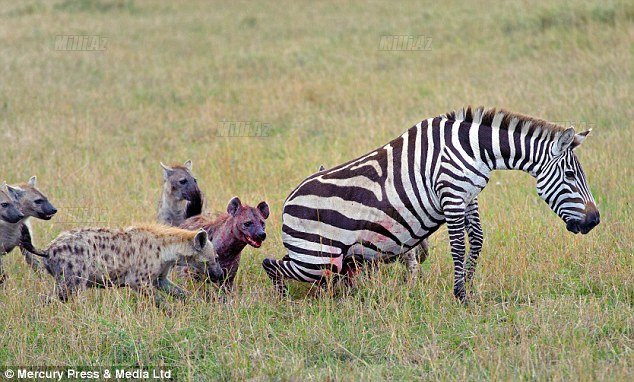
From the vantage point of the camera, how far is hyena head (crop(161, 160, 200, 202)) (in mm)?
8859

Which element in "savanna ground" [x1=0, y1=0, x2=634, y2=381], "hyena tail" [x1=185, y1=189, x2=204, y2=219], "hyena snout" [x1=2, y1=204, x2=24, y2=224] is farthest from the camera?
"hyena tail" [x1=185, y1=189, x2=204, y2=219]

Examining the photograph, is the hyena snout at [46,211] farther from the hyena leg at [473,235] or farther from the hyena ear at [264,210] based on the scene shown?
the hyena leg at [473,235]

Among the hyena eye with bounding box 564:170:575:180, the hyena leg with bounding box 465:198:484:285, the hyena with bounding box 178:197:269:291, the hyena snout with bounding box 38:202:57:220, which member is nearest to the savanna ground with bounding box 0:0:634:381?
the hyena leg with bounding box 465:198:484:285

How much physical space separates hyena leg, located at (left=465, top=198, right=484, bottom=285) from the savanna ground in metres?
0.22

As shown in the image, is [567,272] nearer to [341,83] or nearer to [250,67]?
[341,83]

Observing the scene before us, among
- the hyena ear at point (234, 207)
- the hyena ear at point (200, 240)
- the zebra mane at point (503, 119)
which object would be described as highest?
the zebra mane at point (503, 119)

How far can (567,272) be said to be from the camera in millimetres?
7305

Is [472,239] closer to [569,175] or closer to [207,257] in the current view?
[569,175]

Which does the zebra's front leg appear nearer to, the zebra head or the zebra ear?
the zebra head

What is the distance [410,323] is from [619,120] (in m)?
6.67

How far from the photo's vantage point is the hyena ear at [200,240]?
7102mm

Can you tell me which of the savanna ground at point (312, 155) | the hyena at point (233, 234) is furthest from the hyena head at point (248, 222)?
the savanna ground at point (312, 155)

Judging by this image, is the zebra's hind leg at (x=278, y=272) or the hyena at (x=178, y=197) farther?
the hyena at (x=178, y=197)

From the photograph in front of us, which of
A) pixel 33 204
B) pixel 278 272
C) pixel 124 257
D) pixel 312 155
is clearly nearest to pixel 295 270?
pixel 278 272
